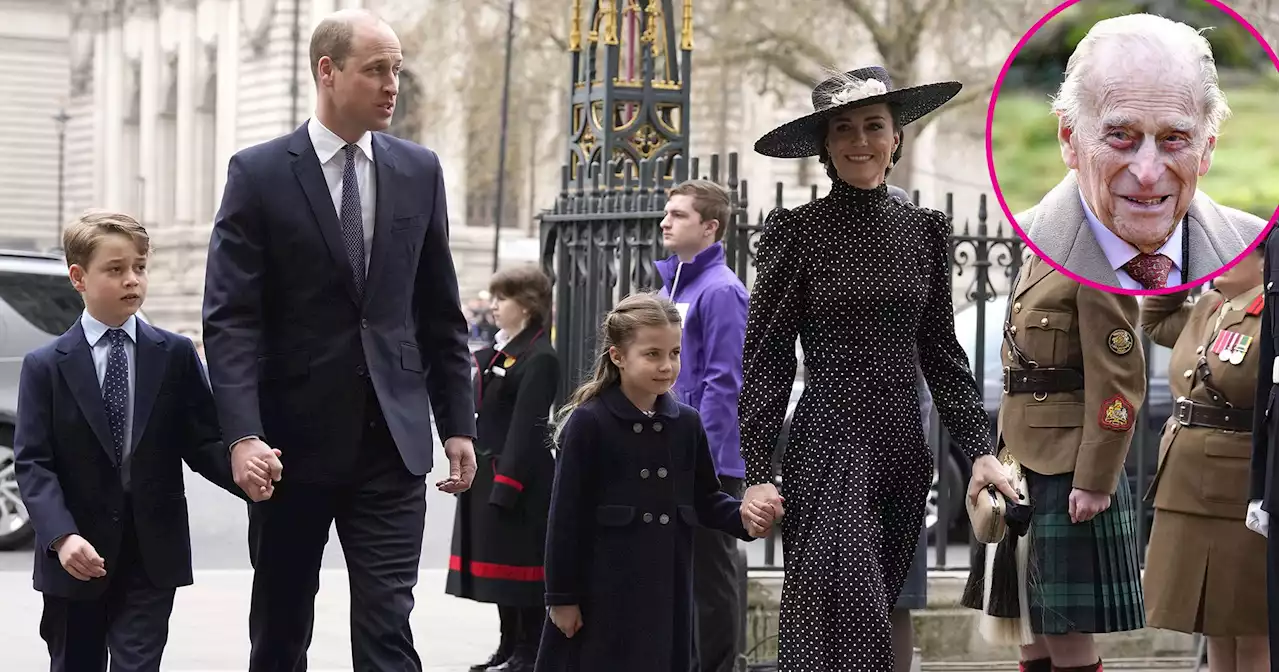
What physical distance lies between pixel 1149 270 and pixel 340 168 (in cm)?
258

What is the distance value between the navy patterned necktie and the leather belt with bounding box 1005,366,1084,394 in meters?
2.66

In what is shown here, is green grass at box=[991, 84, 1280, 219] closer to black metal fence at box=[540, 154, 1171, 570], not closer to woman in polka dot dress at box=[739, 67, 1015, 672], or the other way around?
woman in polka dot dress at box=[739, 67, 1015, 672]

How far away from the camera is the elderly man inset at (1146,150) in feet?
11.0

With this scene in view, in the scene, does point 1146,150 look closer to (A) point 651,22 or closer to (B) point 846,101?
(B) point 846,101

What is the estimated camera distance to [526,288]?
7.88m

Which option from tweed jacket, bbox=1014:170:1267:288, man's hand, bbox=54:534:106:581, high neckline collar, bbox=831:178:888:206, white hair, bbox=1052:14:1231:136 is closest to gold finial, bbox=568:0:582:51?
high neckline collar, bbox=831:178:888:206

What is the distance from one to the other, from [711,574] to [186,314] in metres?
51.6

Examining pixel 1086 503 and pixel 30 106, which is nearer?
pixel 1086 503

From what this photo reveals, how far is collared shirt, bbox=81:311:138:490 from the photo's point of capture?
224 inches

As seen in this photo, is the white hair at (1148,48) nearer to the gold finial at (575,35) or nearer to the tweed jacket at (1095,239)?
the tweed jacket at (1095,239)

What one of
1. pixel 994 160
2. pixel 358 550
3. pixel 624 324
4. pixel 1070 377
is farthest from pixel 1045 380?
pixel 994 160

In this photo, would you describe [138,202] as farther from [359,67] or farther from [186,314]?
[359,67]

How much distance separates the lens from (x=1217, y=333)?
6.55m

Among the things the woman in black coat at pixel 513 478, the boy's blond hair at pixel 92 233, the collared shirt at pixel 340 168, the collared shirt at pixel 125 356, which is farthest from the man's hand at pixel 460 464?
the woman in black coat at pixel 513 478
